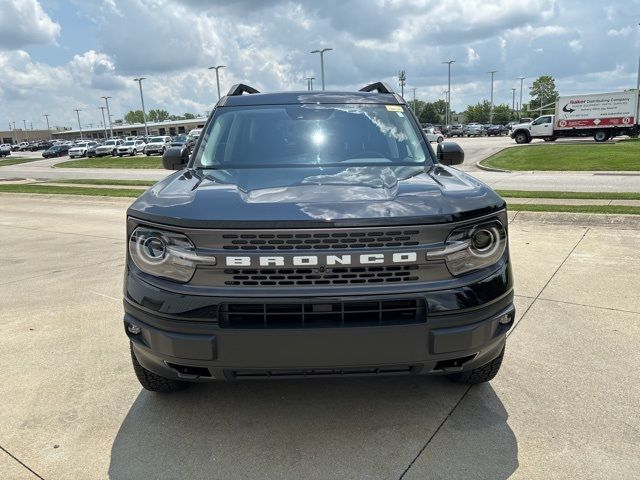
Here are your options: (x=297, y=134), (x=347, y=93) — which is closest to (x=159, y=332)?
(x=297, y=134)

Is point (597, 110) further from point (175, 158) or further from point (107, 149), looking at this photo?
point (107, 149)

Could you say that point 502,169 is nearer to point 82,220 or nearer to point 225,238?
point 82,220

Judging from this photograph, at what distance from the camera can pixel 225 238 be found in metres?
2.29

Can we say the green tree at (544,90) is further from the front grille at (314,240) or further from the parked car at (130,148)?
the front grille at (314,240)

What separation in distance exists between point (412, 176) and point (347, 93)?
1.49m

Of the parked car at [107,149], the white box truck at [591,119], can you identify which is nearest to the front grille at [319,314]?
the white box truck at [591,119]

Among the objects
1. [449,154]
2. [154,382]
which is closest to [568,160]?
[449,154]

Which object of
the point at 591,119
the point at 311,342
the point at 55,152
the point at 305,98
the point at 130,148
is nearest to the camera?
the point at 311,342

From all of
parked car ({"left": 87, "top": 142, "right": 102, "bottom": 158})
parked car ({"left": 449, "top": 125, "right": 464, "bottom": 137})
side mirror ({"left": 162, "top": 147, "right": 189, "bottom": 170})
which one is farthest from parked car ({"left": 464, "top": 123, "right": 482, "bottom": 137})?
side mirror ({"left": 162, "top": 147, "right": 189, "bottom": 170})

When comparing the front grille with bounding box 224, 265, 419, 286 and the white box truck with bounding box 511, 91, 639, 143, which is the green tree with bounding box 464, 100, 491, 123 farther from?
the front grille with bounding box 224, 265, 419, 286

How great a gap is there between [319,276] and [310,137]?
1.62m

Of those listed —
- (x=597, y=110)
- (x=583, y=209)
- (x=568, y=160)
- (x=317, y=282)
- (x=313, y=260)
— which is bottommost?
(x=568, y=160)

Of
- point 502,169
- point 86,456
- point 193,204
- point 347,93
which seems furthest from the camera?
point 502,169

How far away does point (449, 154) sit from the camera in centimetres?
387
